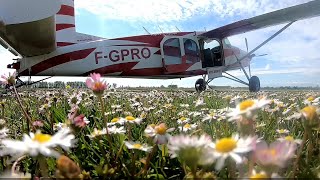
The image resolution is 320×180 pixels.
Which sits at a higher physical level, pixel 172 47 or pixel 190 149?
pixel 172 47

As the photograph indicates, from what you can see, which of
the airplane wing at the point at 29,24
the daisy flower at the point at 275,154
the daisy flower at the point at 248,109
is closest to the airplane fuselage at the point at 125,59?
the airplane wing at the point at 29,24

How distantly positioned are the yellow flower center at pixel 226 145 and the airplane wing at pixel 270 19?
11207 millimetres

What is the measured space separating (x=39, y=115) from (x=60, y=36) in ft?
32.4

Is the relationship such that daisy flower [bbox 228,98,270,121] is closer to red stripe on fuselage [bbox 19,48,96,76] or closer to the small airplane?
the small airplane

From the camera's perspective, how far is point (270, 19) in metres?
11.6

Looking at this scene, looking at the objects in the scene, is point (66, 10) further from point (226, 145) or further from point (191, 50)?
point (226, 145)

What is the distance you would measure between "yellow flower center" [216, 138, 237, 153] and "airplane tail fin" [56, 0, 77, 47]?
462 inches

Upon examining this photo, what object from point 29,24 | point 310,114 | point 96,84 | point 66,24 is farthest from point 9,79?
point 66,24

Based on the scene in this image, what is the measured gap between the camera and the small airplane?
9.86 m

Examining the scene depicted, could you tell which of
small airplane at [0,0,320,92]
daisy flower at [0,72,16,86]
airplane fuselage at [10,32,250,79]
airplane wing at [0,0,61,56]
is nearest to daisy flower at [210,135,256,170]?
daisy flower at [0,72,16,86]

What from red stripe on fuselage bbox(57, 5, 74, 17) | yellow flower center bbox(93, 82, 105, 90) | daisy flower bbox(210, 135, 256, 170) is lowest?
daisy flower bbox(210, 135, 256, 170)

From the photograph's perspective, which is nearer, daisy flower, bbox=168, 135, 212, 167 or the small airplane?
daisy flower, bbox=168, 135, 212, 167

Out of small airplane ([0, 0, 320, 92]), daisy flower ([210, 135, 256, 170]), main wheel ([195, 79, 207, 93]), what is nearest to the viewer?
daisy flower ([210, 135, 256, 170])

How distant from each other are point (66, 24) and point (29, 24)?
5.08 m
